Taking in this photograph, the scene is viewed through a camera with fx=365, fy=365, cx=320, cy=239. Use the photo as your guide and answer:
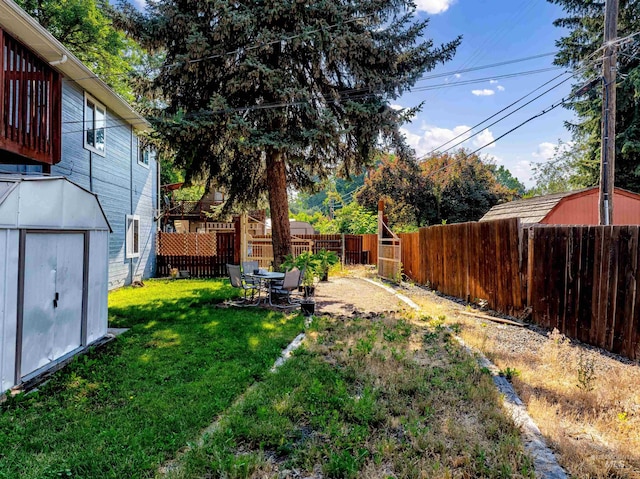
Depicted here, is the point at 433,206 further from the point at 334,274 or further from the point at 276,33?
the point at 276,33

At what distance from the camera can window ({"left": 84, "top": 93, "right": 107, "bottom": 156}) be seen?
32.2 ft

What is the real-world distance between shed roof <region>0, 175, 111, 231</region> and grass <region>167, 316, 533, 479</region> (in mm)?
3105

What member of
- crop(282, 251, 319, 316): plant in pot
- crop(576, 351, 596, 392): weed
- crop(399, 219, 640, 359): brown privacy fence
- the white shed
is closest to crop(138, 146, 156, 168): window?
crop(282, 251, 319, 316): plant in pot

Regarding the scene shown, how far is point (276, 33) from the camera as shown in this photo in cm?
937

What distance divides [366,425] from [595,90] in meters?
15.0

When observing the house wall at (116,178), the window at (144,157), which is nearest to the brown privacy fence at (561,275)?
the house wall at (116,178)

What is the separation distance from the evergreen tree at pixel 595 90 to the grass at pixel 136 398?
14.3 metres

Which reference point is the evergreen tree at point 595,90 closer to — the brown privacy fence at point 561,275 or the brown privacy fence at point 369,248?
the brown privacy fence at point 561,275

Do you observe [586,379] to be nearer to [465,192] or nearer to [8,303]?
[8,303]

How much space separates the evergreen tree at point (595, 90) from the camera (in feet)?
42.5

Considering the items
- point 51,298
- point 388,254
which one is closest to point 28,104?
→ point 51,298

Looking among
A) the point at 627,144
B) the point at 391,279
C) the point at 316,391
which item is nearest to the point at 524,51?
the point at 627,144

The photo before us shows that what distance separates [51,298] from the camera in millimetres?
4555

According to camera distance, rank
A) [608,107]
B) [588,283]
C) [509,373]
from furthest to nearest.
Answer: [608,107]
[588,283]
[509,373]
